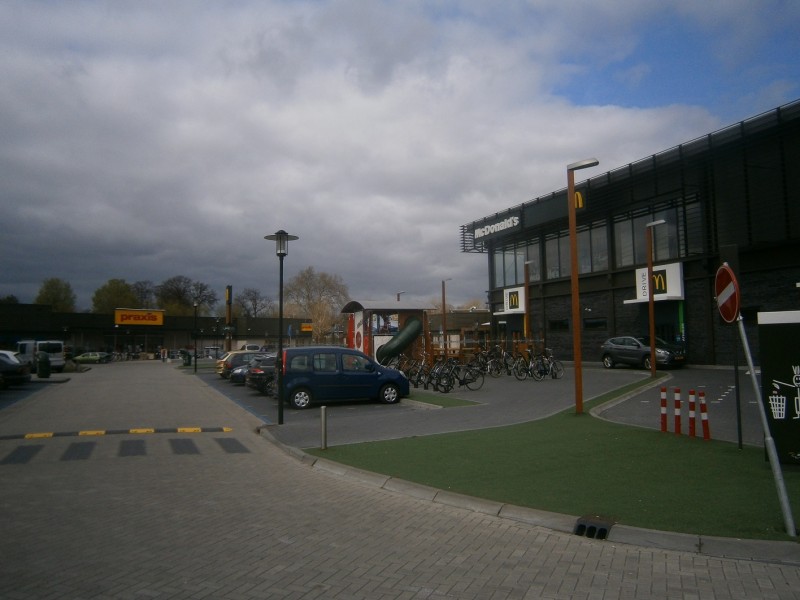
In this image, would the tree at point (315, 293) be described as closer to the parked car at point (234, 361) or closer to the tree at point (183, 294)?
the tree at point (183, 294)

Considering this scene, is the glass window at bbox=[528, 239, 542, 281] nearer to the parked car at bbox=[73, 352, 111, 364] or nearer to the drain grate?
the drain grate

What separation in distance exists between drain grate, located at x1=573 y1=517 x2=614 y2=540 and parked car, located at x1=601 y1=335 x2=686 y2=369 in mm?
23689

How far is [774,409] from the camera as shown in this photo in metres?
8.83

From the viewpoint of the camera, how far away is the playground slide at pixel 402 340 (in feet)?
94.7

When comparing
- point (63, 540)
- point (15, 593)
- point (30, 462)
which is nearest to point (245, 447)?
point (30, 462)

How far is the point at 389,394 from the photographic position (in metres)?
19.4

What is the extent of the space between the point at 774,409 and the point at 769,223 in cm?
2178

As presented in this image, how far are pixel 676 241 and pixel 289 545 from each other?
30521 mm

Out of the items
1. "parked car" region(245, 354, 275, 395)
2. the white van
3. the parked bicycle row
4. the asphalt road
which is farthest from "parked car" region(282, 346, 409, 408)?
the white van

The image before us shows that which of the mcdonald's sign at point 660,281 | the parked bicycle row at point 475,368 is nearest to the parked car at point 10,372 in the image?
the parked bicycle row at point 475,368

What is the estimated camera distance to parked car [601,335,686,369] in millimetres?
28547

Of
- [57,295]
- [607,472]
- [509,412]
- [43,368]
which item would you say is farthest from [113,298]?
[607,472]

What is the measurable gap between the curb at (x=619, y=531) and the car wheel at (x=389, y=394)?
9663 mm

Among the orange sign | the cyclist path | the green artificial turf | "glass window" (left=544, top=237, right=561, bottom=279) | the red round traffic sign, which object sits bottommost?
the cyclist path
